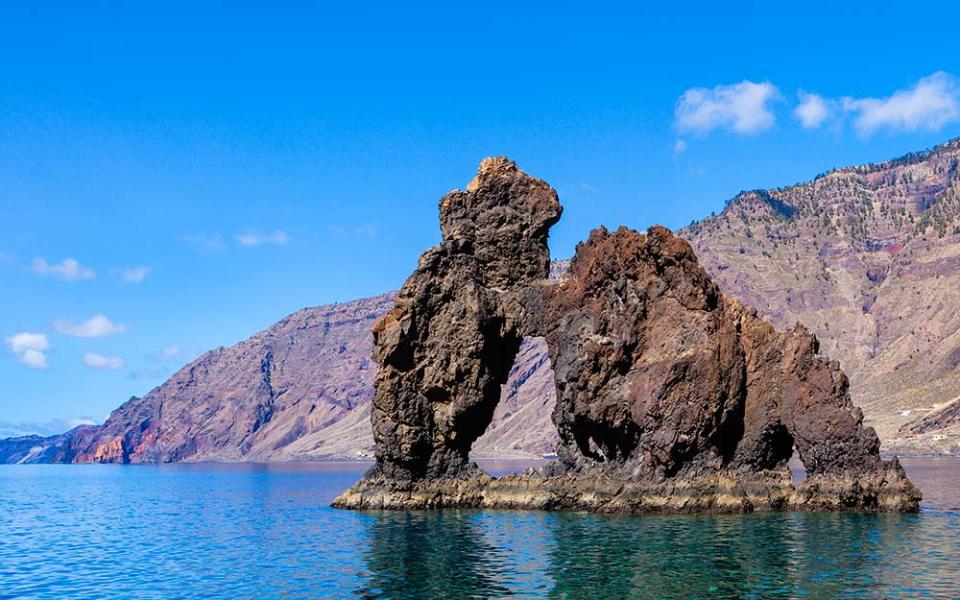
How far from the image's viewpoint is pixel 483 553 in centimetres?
4956

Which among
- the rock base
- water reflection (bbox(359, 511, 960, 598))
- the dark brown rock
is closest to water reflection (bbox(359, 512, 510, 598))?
water reflection (bbox(359, 511, 960, 598))

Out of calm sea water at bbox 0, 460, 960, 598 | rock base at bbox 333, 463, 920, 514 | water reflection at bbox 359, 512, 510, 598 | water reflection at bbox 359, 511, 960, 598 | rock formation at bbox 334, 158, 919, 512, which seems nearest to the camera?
water reflection at bbox 359, 511, 960, 598

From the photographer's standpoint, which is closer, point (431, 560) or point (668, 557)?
point (668, 557)

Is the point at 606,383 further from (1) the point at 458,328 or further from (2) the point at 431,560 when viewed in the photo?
(2) the point at 431,560

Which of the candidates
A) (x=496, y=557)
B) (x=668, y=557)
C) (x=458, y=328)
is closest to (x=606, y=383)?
(x=458, y=328)

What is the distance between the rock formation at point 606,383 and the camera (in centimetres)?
6425

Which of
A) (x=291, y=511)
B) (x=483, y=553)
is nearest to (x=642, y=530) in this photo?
(x=483, y=553)

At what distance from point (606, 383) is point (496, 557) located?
855 inches

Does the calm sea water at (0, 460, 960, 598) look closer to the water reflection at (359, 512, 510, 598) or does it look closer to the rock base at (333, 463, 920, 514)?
the water reflection at (359, 512, 510, 598)

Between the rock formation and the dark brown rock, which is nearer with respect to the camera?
the rock formation

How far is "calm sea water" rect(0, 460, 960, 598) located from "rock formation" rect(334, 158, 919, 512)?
354 centimetres

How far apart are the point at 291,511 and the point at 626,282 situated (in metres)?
33.6

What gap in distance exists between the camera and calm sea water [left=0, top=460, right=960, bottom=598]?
1580 inches

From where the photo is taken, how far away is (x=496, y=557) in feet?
158
